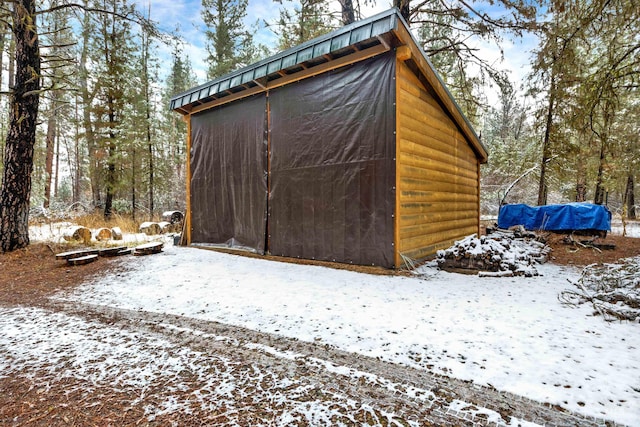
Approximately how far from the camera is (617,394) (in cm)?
149

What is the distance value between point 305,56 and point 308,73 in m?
0.43

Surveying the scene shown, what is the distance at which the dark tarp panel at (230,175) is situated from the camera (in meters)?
5.57

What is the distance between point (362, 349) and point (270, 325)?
84 cm

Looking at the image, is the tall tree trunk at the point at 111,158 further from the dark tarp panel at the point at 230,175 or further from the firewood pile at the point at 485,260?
the firewood pile at the point at 485,260

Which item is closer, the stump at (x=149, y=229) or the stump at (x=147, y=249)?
the stump at (x=147, y=249)

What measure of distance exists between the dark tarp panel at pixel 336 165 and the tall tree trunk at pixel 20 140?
4581mm

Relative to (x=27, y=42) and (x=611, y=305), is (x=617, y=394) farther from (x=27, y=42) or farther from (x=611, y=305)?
(x=27, y=42)

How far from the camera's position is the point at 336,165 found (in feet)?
15.2

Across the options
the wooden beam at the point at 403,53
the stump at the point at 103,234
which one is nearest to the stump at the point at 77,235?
the stump at the point at 103,234

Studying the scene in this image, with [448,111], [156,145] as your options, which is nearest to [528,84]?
[448,111]

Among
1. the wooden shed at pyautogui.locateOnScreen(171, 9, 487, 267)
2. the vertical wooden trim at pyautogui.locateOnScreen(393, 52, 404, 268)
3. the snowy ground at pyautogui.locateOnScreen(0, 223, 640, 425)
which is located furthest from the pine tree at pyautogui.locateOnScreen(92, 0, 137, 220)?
the vertical wooden trim at pyautogui.locateOnScreen(393, 52, 404, 268)

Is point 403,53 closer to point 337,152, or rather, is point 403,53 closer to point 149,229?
point 337,152

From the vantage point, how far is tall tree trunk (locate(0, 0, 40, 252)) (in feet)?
17.3

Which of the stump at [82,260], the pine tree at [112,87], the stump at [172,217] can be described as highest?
the pine tree at [112,87]
